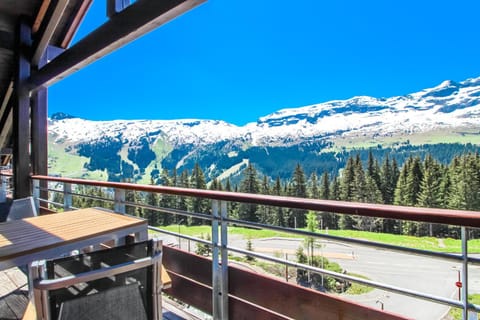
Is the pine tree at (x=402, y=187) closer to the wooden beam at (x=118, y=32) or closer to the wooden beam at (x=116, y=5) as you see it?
the wooden beam at (x=118, y=32)

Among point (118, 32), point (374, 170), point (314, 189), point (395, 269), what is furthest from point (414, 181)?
point (118, 32)

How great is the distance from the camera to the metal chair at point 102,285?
2.52 ft

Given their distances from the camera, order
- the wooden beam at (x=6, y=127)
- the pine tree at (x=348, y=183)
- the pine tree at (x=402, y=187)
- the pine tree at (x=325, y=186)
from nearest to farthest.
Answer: the wooden beam at (x=6, y=127) < the pine tree at (x=402, y=187) < the pine tree at (x=348, y=183) < the pine tree at (x=325, y=186)

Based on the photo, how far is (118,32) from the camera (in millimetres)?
2648

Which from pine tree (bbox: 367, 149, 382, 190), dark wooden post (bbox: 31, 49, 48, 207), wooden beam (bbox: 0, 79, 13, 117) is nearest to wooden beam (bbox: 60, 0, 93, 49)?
dark wooden post (bbox: 31, 49, 48, 207)

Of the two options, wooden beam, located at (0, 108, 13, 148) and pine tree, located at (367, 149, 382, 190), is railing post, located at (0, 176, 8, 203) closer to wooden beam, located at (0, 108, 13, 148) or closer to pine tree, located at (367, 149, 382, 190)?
wooden beam, located at (0, 108, 13, 148)

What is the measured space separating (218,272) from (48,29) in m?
3.74

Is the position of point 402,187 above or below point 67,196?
below

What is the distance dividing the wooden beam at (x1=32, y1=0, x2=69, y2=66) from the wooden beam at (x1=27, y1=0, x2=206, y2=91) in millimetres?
390

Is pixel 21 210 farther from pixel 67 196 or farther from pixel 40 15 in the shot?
pixel 40 15

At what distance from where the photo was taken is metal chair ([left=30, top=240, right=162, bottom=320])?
0.77 meters

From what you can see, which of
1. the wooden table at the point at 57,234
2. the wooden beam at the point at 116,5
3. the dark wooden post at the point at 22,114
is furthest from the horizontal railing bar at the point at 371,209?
the dark wooden post at the point at 22,114

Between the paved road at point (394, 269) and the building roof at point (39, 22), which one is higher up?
the building roof at point (39, 22)

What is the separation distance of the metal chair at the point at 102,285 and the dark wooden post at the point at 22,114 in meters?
4.22
